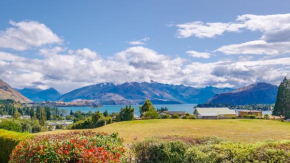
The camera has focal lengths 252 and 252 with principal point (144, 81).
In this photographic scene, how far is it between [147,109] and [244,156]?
1755 inches

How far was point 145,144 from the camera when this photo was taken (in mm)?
8805

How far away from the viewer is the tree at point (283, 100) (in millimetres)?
69188

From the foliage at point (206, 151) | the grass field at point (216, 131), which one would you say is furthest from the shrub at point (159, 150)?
the grass field at point (216, 131)

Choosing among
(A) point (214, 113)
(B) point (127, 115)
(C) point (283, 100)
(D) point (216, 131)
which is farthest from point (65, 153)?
(C) point (283, 100)

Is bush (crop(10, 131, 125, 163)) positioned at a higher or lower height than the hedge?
higher

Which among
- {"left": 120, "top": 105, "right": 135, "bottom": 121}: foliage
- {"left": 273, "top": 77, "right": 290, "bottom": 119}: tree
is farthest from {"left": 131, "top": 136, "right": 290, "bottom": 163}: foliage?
{"left": 273, "top": 77, "right": 290, "bottom": 119}: tree

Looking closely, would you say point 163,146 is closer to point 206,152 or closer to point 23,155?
point 206,152

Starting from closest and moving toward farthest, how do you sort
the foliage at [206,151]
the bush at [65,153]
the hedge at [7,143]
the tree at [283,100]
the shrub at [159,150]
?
the foliage at [206,151]
the bush at [65,153]
the shrub at [159,150]
the hedge at [7,143]
the tree at [283,100]

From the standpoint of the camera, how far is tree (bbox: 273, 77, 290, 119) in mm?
69188

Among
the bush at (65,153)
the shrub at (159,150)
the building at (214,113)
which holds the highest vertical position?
the bush at (65,153)

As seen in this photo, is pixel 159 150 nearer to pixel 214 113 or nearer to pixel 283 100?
pixel 214 113

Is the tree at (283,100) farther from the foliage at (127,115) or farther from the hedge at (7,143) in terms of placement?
the hedge at (7,143)

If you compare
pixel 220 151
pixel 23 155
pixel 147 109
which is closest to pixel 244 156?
pixel 220 151

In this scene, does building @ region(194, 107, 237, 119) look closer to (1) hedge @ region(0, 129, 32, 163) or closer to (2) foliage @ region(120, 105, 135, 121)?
(2) foliage @ region(120, 105, 135, 121)
